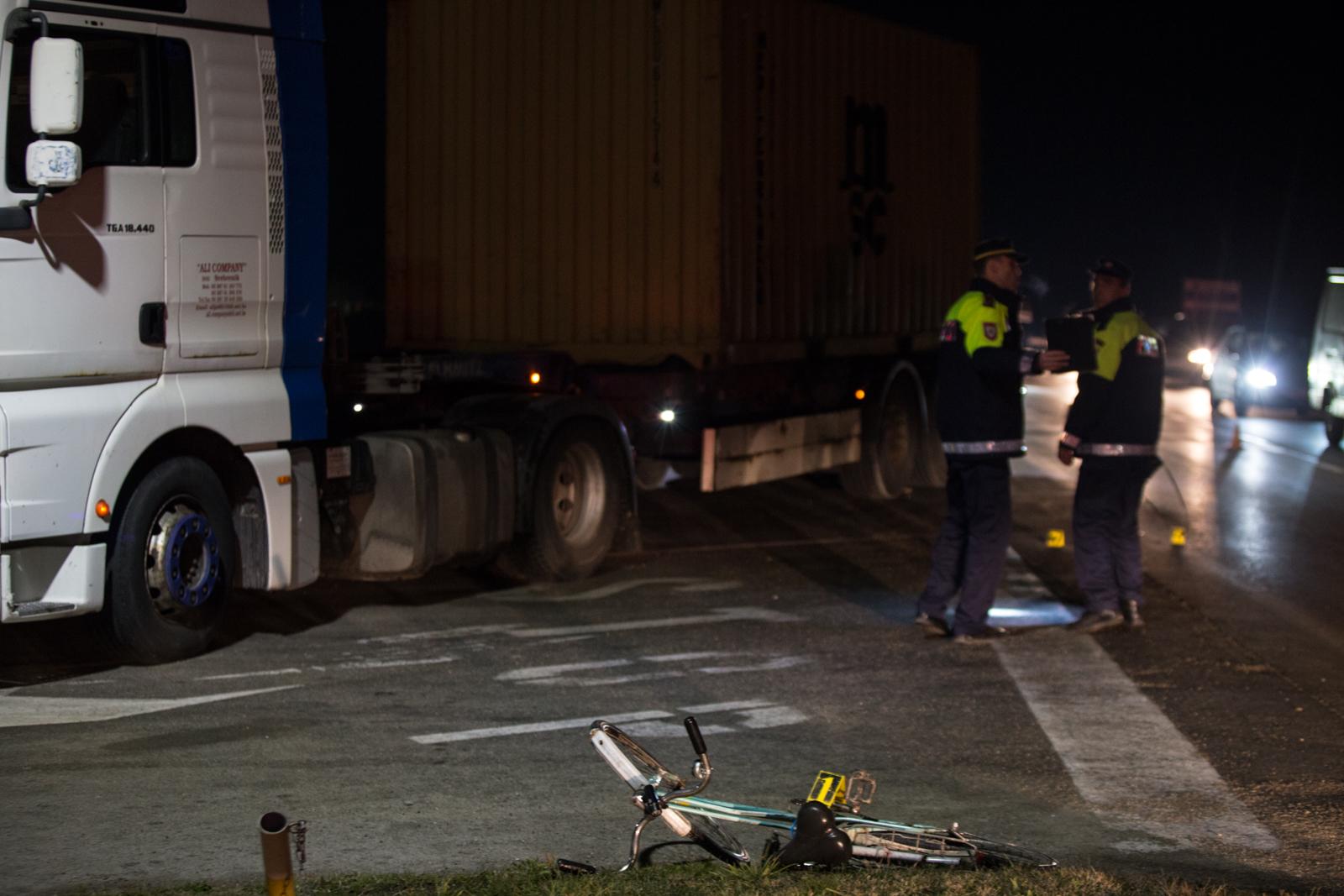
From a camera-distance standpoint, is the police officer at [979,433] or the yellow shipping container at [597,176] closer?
the police officer at [979,433]

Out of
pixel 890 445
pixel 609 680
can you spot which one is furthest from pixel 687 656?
pixel 890 445

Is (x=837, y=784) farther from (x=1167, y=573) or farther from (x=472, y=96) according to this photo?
(x=472, y=96)

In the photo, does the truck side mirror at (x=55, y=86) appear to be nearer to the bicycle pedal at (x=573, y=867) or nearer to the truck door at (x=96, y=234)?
the truck door at (x=96, y=234)

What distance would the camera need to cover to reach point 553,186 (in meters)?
12.0

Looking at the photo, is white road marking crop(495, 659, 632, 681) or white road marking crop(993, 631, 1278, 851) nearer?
white road marking crop(993, 631, 1278, 851)

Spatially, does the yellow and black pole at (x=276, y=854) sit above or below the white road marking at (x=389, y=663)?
above

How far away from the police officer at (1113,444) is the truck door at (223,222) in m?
4.24

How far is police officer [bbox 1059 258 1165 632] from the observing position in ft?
31.2

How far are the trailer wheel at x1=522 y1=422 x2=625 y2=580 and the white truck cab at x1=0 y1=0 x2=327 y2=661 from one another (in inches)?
80.1

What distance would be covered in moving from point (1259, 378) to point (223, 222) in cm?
2107

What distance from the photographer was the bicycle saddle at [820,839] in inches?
184

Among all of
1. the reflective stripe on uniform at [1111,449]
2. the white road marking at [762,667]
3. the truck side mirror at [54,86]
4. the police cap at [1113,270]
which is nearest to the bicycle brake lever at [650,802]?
the white road marking at [762,667]

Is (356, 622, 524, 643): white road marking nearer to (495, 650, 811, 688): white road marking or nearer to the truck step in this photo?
(495, 650, 811, 688): white road marking

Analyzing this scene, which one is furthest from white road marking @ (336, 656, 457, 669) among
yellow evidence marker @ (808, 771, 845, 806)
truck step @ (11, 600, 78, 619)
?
yellow evidence marker @ (808, 771, 845, 806)
